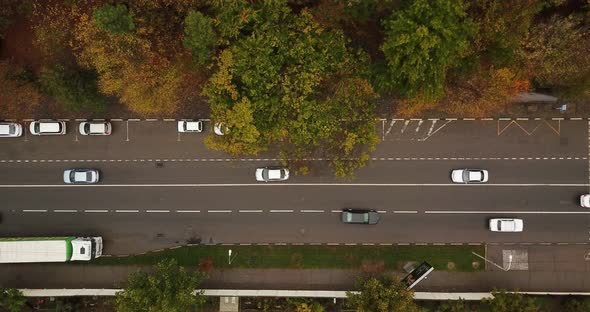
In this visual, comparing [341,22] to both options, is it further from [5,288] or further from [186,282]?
[5,288]

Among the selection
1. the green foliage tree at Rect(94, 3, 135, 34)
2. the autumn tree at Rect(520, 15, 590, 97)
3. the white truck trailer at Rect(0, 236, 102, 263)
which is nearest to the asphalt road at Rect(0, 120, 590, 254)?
the white truck trailer at Rect(0, 236, 102, 263)

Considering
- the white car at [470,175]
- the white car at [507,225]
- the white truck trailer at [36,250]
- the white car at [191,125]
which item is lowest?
the white truck trailer at [36,250]

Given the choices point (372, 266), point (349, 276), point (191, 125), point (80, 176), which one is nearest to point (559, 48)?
point (372, 266)

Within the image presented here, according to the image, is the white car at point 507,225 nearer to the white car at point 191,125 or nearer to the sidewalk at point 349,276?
the sidewalk at point 349,276

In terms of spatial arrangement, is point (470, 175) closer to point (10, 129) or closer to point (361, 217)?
point (361, 217)

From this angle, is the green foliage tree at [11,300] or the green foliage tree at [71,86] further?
the green foliage tree at [11,300]

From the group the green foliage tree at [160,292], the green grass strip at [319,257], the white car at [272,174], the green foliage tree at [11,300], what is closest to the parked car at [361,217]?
the green grass strip at [319,257]
